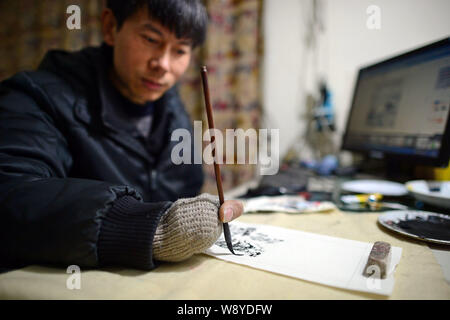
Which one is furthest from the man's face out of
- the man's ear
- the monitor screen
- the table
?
the monitor screen

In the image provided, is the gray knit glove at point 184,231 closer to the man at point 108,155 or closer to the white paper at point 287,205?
the man at point 108,155

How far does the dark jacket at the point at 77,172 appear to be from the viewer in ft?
1.34

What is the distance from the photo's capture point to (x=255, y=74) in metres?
1.73

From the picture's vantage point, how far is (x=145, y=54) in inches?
32.2

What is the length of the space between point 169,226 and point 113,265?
0.11 meters

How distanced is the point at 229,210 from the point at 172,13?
1.98 feet

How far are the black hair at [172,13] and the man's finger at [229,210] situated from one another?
1.90ft

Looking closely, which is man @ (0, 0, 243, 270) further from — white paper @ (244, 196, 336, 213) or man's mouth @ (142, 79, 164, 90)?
white paper @ (244, 196, 336, 213)

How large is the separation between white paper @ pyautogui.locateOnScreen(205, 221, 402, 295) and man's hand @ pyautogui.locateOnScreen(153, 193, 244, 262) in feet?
0.20

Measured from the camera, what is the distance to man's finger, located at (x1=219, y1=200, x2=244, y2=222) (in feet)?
1.46

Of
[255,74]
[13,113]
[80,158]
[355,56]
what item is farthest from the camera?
[255,74]

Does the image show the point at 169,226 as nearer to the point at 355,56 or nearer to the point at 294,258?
the point at 294,258

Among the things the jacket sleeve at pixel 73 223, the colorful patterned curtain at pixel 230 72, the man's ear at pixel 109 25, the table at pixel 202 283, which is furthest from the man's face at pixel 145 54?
the colorful patterned curtain at pixel 230 72
